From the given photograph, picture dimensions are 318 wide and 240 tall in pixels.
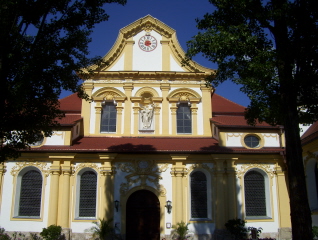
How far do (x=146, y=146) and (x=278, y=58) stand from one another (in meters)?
10.1

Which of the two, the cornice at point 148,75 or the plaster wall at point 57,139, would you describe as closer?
the plaster wall at point 57,139

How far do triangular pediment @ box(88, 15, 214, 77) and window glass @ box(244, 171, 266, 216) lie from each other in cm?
698

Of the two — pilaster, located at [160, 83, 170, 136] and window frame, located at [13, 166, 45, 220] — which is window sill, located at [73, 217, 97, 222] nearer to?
window frame, located at [13, 166, 45, 220]

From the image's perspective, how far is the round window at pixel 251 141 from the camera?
2100 centimetres

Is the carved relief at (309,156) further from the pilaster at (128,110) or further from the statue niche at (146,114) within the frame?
the pilaster at (128,110)

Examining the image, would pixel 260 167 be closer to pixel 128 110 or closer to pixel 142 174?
pixel 142 174

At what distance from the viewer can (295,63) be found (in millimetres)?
12820

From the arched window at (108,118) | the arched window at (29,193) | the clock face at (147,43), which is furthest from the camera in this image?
the clock face at (147,43)

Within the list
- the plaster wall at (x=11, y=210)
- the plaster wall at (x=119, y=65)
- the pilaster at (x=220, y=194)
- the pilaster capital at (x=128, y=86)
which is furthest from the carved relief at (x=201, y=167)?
the plaster wall at (x=11, y=210)

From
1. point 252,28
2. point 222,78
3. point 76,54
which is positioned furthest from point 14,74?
point 252,28

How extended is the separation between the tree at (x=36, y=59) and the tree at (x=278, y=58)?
171 inches

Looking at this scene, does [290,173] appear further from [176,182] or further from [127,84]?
[127,84]

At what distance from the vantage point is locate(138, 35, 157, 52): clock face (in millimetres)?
23781

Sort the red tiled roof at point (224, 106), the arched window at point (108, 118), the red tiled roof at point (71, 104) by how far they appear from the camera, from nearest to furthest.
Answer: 1. the arched window at point (108, 118)
2. the red tiled roof at point (71, 104)
3. the red tiled roof at point (224, 106)
